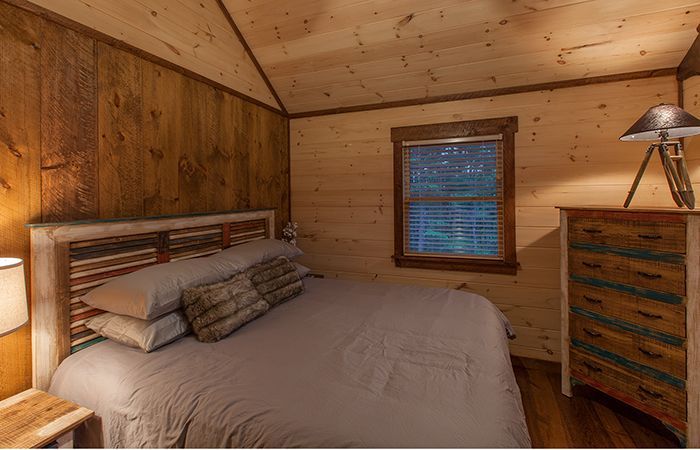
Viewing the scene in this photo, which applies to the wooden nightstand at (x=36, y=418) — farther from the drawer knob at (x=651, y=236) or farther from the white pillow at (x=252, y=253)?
the drawer knob at (x=651, y=236)

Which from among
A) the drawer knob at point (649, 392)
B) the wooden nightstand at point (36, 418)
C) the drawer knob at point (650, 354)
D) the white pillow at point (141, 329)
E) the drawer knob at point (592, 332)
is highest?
the white pillow at point (141, 329)

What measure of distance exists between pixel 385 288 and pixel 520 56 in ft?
Result: 6.78

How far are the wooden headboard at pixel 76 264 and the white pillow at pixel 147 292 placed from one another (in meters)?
0.10

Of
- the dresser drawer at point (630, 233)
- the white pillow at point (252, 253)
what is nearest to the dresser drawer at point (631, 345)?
the dresser drawer at point (630, 233)

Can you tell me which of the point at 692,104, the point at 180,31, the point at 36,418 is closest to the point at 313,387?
the point at 36,418

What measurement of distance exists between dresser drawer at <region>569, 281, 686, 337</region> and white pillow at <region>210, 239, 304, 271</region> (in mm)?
2079

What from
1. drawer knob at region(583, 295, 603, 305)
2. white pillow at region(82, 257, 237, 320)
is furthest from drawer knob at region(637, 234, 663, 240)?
white pillow at region(82, 257, 237, 320)

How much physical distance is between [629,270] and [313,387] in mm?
1995

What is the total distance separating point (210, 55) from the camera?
261 cm

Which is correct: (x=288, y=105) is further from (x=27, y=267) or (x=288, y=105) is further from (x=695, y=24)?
(x=695, y=24)

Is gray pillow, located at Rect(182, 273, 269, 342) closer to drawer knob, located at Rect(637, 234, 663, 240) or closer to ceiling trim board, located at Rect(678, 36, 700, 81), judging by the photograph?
drawer knob, located at Rect(637, 234, 663, 240)

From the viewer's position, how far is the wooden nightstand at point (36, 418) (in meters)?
1.15

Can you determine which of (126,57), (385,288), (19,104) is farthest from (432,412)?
(126,57)

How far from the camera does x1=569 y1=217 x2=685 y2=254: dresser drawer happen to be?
1.82 m
